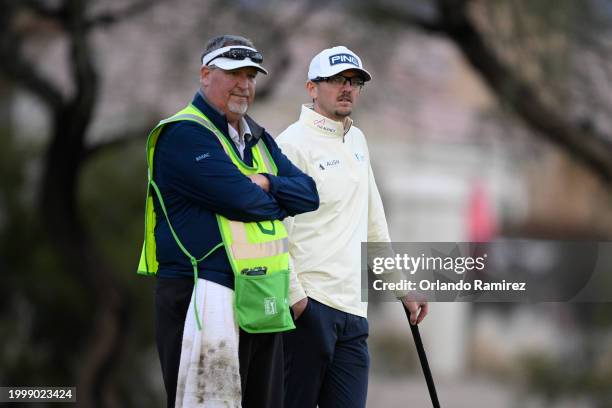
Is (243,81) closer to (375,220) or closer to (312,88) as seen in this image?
(312,88)

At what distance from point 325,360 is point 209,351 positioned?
1047mm

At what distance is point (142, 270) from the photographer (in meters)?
4.81

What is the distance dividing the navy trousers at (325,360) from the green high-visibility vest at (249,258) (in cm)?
71

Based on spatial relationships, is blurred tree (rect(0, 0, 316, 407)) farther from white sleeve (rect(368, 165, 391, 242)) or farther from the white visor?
the white visor

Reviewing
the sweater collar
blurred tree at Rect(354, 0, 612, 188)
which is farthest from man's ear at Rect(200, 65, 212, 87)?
blurred tree at Rect(354, 0, 612, 188)

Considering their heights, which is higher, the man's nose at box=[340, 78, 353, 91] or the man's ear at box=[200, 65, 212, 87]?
the man's nose at box=[340, 78, 353, 91]

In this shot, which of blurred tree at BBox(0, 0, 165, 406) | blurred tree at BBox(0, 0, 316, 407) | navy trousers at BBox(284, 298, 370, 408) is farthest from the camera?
blurred tree at BBox(0, 0, 316, 407)

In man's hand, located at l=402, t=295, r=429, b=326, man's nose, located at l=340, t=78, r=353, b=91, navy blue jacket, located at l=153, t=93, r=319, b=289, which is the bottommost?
man's hand, located at l=402, t=295, r=429, b=326

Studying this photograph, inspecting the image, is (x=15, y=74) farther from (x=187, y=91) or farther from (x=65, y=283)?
(x=65, y=283)

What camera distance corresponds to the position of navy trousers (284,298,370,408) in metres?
5.42

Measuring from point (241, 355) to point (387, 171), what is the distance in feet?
62.9

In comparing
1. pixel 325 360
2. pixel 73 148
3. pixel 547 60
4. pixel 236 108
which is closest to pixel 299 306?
pixel 325 360

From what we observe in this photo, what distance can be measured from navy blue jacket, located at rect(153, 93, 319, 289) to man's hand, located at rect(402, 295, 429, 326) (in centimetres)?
118

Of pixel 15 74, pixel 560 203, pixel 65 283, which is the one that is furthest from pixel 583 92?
pixel 560 203
